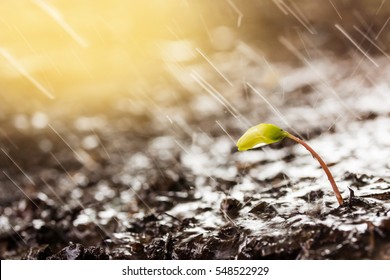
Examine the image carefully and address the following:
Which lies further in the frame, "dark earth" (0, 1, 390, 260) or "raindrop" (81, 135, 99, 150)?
"raindrop" (81, 135, 99, 150)

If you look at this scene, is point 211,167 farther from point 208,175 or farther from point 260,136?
point 260,136

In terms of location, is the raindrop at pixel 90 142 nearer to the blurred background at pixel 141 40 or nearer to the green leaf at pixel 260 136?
the blurred background at pixel 141 40

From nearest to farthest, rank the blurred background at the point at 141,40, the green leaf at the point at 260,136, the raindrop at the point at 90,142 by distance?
the green leaf at the point at 260,136 → the raindrop at the point at 90,142 → the blurred background at the point at 141,40

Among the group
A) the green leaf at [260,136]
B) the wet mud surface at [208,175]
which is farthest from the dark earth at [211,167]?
the green leaf at [260,136]

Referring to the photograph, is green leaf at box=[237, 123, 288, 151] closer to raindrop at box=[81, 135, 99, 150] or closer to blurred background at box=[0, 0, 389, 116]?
raindrop at box=[81, 135, 99, 150]

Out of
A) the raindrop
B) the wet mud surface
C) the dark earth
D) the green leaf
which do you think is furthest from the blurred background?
the green leaf

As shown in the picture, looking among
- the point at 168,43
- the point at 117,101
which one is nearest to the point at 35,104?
the point at 117,101
